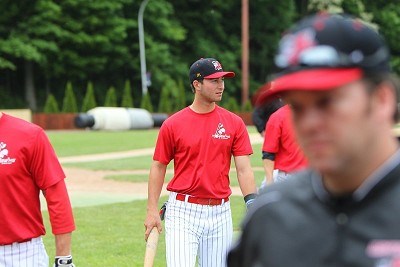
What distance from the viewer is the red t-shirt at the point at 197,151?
26.0 feet

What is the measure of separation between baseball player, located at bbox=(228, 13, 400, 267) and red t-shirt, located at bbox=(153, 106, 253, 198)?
17.9 ft

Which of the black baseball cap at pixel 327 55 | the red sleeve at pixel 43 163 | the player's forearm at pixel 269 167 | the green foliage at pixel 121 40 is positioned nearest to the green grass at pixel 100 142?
the green foliage at pixel 121 40

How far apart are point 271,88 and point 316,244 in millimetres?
438

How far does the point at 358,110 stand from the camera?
220 centimetres

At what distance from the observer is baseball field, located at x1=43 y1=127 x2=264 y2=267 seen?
12.1 m

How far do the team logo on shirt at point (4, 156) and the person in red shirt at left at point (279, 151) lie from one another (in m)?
4.96

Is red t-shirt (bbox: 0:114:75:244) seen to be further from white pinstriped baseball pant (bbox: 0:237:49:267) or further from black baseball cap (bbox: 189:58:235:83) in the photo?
black baseball cap (bbox: 189:58:235:83)

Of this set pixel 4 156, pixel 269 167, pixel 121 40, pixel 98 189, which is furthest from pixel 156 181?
pixel 121 40

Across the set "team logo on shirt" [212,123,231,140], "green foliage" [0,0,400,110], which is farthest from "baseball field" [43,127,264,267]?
"green foliage" [0,0,400,110]

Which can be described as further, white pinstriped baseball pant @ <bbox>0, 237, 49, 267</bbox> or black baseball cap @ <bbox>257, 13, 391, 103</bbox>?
white pinstriped baseball pant @ <bbox>0, 237, 49, 267</bbox>

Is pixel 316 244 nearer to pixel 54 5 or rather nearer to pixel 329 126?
pixel 329 126

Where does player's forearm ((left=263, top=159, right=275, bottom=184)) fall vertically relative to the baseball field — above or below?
above

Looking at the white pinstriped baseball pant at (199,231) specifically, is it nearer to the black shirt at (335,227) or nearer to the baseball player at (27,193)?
the baseball player at (27,193)

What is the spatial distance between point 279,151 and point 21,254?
5138mm
